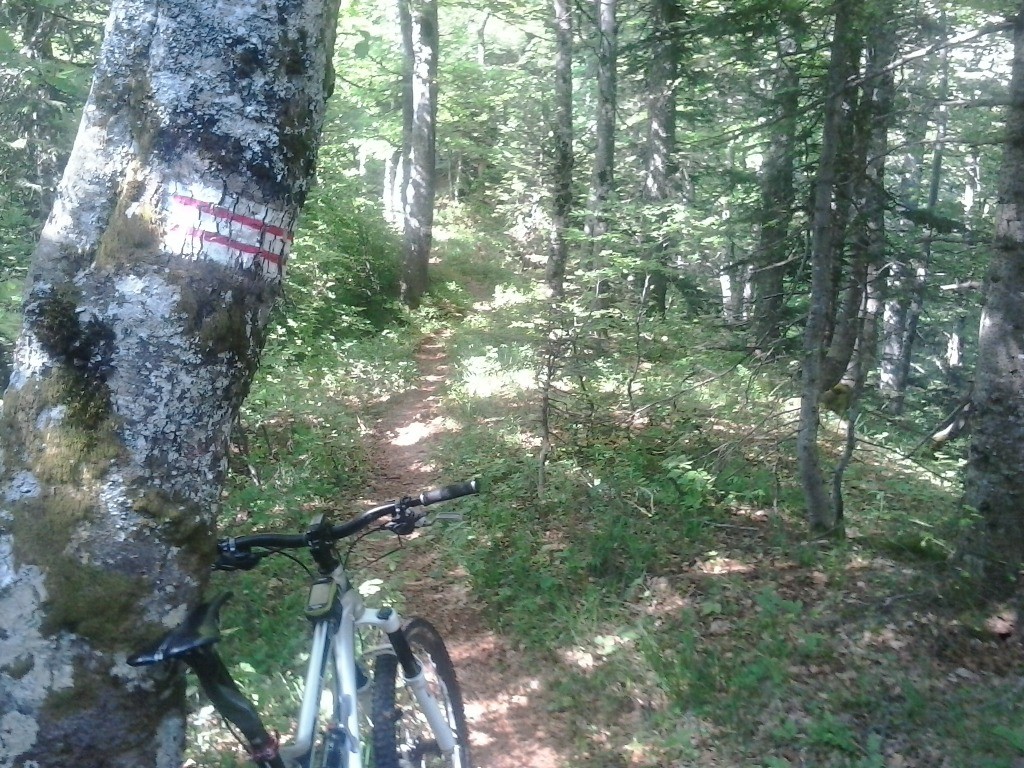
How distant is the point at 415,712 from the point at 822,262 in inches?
180

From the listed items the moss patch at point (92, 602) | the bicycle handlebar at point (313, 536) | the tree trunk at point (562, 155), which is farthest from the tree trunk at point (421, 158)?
the moss patch at point (92, 602)

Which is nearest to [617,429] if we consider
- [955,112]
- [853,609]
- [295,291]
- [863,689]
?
[853,609]

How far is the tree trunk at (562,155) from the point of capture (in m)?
11.7

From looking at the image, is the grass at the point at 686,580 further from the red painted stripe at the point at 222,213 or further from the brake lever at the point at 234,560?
the red painted stripe at the point at 222,213

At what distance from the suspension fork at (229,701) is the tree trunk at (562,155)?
962cm

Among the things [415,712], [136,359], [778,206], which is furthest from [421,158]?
[136,359]

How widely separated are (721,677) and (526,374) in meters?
7.27

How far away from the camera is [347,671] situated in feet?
8.85

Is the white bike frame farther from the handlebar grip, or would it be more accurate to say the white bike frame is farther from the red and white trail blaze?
the red and white trail blaze

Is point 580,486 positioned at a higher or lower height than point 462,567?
higher

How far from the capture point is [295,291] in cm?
1380

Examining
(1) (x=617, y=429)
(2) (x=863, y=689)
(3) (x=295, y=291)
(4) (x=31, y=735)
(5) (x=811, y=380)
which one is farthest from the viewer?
(3) (x=295, y=291)

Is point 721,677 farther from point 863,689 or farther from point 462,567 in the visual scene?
point 462,567

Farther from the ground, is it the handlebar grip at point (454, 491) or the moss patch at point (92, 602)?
the handlebar grip at point (454, 491)
